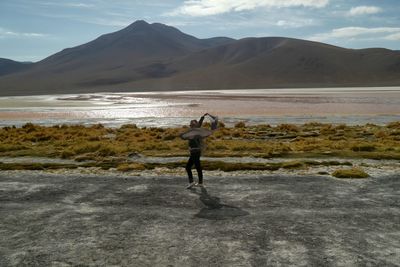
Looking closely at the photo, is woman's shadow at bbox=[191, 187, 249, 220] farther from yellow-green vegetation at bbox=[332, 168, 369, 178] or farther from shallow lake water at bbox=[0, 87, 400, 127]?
shallow lake water at bbox=[0, 87, 400, 127]

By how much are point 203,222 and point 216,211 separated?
897 millimetres

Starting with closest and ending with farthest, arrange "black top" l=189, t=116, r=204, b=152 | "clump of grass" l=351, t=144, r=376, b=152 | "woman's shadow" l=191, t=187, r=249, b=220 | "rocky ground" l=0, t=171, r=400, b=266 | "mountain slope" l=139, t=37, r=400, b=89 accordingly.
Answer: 1. "rocky ground" l=0, t=171, r=400, b=266
2. "woman's shadow" l=191, t=187, r=249, b=220
3. "black top" l=189, t=116, r=204, b=152
4. "clump of grass" l=351, t=144, r=376, b=152
5. "mountain slope" l=139, t=37, r=400, b=89

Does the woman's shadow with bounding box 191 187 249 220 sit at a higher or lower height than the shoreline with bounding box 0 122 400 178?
higher

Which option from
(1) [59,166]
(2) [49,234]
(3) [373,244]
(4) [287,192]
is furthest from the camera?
(1) [59,166]

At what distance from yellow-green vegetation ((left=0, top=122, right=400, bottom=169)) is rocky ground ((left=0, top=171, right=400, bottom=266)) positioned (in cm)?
539

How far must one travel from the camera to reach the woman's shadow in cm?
1080

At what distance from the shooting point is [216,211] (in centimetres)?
1123

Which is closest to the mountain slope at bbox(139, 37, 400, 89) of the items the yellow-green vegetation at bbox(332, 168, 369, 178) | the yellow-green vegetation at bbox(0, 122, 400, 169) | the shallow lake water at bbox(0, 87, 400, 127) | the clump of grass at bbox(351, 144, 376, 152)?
the shallow lake water at bbox(0, 87, 400, 127)

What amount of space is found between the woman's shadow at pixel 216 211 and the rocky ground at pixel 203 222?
3cm

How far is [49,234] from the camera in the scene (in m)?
9.70

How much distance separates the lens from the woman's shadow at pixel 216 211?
10.8 m

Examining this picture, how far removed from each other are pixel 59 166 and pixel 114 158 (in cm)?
305

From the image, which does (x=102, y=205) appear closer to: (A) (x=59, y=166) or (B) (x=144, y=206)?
(B) (x=144, y=206)

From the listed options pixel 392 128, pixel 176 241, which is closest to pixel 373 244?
pixel 176 241
